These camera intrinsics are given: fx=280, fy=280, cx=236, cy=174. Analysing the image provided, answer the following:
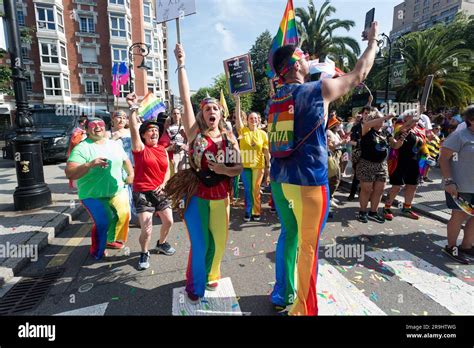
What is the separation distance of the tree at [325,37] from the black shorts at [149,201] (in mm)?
21795

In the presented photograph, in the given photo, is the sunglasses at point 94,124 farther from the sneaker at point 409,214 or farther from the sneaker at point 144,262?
the sneaker at point 409,214

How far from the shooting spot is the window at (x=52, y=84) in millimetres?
28312

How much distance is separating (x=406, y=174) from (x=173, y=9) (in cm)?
470

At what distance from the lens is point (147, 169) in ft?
11.3

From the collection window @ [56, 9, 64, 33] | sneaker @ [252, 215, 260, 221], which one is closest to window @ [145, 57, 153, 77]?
window @ [56, 9, 64, 33]

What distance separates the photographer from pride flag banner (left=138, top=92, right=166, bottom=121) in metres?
4.51

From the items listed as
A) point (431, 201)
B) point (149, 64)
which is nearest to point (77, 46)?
point (149, 64)

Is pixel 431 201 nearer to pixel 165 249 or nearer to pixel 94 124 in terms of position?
pixel 165 249

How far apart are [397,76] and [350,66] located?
1117 centimetres

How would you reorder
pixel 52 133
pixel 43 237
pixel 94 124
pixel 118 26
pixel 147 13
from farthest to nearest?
pixel 147 13 < pixel 118 26 < pixel 52 133 < pixel 43 237 < pixel 94 124

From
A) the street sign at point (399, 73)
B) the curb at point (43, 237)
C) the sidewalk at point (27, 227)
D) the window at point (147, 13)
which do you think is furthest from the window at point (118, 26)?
the curb at point (43, 237)

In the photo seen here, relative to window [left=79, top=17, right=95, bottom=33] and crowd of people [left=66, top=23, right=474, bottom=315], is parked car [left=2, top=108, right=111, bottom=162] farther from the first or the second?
window [left=79, top=17, right=95, bottom=33]
